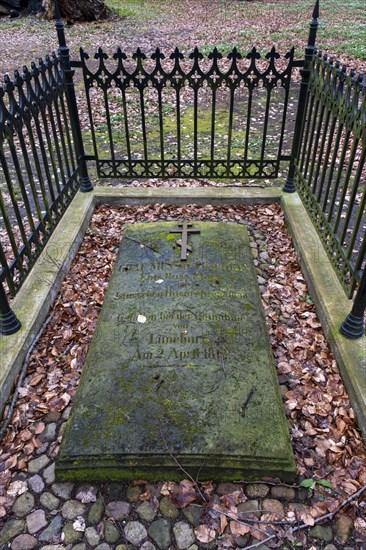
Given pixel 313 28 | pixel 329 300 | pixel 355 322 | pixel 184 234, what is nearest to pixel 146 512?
pixel 355 322

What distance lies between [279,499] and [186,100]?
8.92 metres

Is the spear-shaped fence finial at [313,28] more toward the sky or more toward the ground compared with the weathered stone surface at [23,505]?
more toward the sky

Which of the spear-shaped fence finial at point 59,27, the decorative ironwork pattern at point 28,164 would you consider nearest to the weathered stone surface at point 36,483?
the decorative ironwork pattern at point 28,164

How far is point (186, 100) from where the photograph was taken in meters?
9.73

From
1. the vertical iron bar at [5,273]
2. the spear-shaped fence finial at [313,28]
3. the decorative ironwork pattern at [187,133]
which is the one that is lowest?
the decorative ironwork pattern at [187,133]

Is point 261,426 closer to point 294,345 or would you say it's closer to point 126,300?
point 294,345

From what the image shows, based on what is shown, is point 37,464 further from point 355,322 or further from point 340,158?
point 340,158

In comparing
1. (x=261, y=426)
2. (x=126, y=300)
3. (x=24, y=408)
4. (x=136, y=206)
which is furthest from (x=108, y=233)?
(x=261, y=426)

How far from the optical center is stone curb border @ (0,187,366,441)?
3043mm

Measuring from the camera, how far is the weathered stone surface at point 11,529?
2.33 m

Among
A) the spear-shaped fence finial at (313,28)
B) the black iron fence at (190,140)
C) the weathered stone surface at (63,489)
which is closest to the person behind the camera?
the weathered stone surface at (63,489)

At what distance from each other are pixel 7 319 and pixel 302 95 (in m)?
3.88

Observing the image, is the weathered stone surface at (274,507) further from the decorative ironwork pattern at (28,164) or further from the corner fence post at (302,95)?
the corner fence post at (302,95)

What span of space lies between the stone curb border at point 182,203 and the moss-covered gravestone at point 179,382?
55 cm
